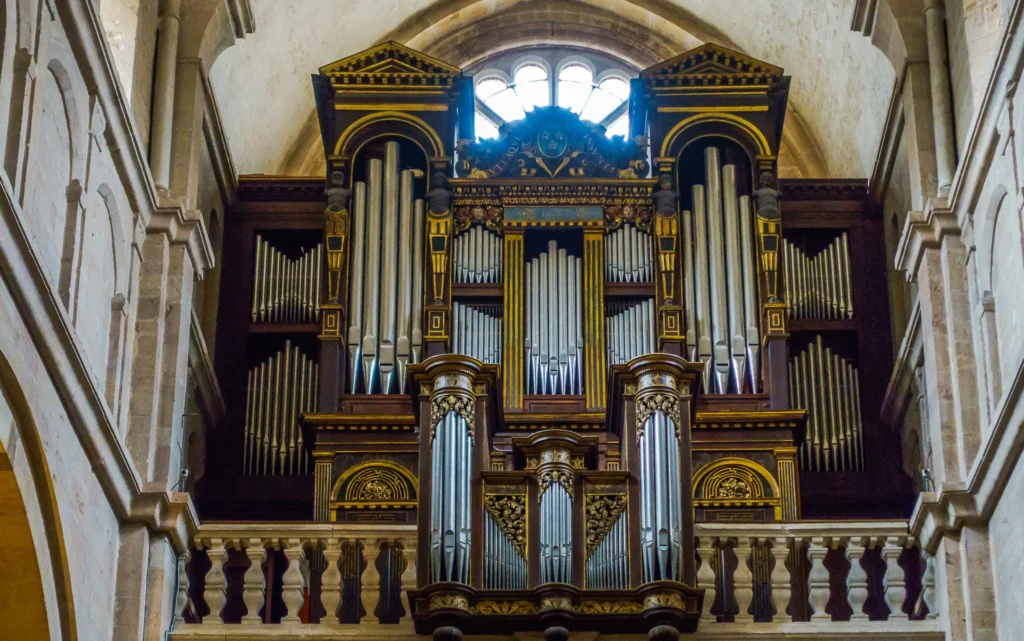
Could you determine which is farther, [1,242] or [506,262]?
[506,262]

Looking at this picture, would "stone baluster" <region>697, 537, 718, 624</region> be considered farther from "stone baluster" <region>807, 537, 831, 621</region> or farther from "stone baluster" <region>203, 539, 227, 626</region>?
"stone baluster" <region>203, 539, 227, 626</region>

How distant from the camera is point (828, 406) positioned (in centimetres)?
1981

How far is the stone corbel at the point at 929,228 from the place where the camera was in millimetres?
16969

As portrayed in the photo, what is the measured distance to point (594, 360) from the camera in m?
19.2

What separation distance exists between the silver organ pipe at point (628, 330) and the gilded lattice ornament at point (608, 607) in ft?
13.9

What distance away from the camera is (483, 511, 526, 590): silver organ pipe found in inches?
607

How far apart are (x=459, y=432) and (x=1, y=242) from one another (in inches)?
187

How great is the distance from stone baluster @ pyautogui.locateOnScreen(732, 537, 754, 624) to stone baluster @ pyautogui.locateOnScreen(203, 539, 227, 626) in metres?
3.96

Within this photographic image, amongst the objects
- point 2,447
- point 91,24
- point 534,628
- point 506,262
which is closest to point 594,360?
point 506,262

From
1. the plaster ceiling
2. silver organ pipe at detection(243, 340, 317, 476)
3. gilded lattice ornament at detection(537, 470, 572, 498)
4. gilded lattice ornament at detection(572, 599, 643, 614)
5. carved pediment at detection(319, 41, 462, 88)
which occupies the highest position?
the plaster ceiling

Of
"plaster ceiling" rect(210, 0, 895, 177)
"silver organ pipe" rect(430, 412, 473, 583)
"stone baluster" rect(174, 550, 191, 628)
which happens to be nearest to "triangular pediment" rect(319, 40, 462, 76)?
"plaster ceiling" rect(210, 0, 895, 177)

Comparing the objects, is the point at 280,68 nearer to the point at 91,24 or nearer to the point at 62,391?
the point at 91,24

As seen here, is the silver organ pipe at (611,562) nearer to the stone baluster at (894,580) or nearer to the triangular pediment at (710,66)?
the stone baluster at (894,580)

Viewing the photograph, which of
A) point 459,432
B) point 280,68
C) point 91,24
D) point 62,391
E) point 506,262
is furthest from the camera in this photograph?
point 280,68
